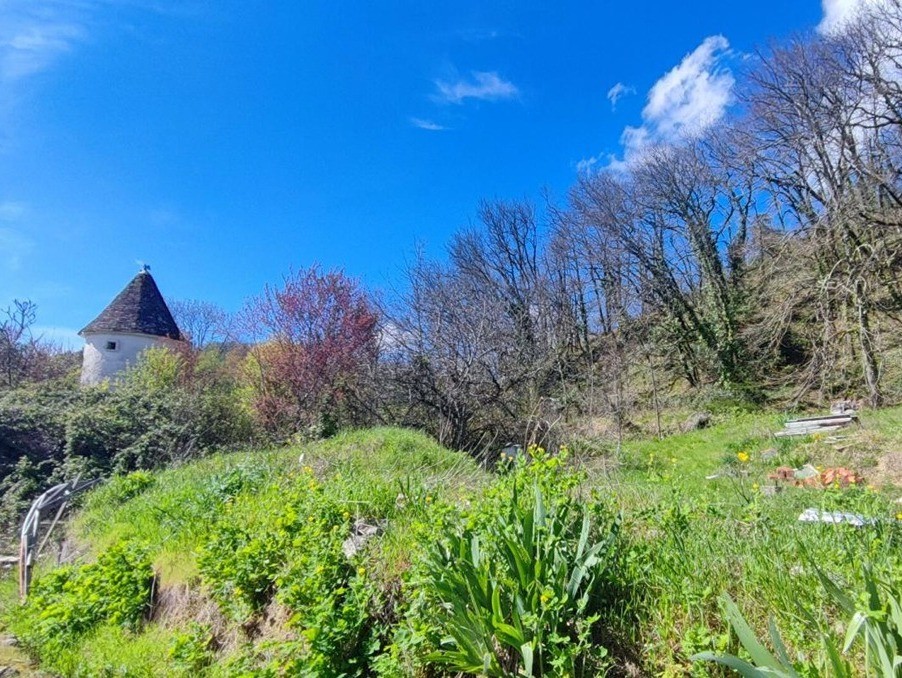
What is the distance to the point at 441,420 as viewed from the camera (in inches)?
437

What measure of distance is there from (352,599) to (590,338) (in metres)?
20.5

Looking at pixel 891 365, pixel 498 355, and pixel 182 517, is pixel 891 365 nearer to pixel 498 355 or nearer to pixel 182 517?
pixel 498 355

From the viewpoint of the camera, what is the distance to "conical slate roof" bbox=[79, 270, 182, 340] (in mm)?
18891

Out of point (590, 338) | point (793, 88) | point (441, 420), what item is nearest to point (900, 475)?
point (441, 420)

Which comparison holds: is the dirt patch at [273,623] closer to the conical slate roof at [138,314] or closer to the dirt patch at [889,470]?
the dirt patch at [889,470]

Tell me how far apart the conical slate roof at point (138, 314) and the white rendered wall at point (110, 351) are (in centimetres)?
24

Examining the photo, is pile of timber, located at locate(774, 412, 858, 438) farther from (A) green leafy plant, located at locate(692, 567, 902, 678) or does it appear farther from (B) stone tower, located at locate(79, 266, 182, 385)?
(B) stone tower, located at locate(79, 266, 182, 385)

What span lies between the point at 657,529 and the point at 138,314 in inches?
856

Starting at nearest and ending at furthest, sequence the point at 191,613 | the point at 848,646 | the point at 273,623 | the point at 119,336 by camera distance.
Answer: the point at 848,646, the point at 273,623, the point at 191,613, the point at 119,336

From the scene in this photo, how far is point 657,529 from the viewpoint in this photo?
282cm

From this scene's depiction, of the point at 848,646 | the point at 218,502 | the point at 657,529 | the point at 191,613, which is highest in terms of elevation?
the point at 218,502

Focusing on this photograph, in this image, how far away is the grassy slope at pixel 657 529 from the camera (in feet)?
6.76

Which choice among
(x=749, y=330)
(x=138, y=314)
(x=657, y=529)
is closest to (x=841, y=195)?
(x=749, y=330)

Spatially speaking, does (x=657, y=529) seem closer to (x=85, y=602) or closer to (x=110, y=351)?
(x=85, y=602)
